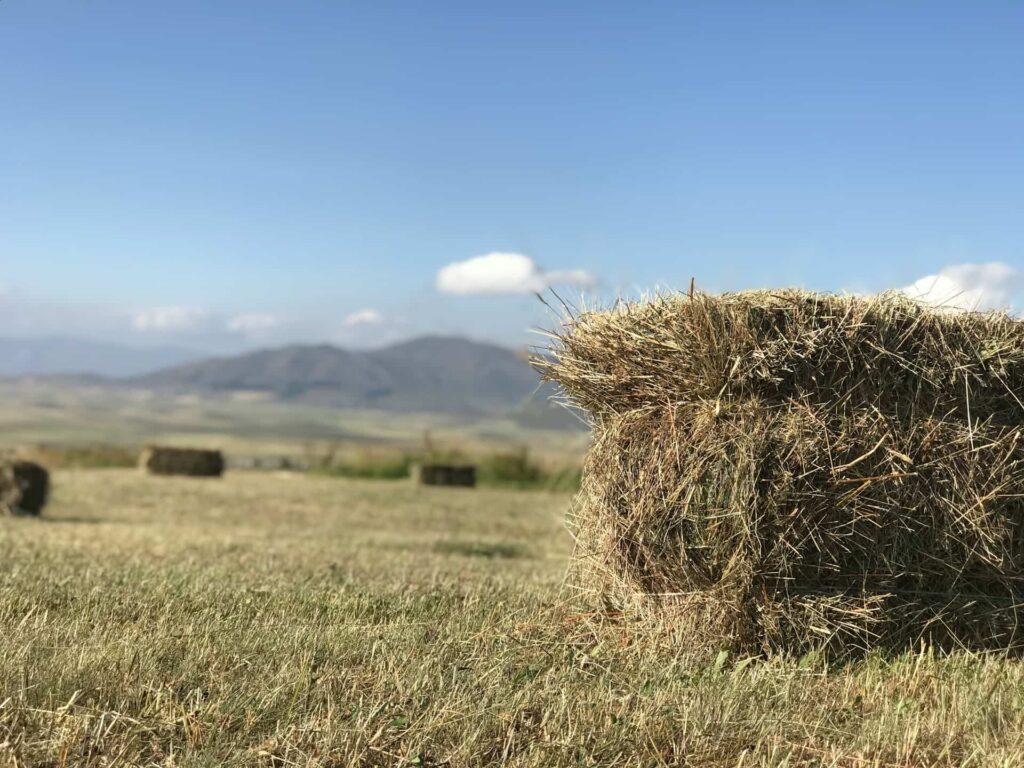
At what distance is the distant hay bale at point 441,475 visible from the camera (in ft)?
98.7

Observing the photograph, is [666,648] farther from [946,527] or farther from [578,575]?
[946,527]

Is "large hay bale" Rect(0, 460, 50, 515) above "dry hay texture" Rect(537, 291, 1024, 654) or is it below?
below

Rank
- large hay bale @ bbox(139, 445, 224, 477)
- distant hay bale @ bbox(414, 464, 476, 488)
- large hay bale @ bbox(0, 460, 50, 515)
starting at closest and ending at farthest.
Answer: large hay bale @ bbox(0, 460, 50, 515)
large hay bale @ bbox(139, 445, 224, 477)
distant hay bale @ bbox(414, 464, 476, 488)

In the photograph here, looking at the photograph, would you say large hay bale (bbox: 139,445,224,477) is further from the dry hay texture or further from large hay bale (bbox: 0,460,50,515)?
the dry hay texture

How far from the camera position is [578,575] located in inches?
297

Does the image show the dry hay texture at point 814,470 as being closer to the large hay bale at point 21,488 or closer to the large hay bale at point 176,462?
the large hay bale at point 21,488

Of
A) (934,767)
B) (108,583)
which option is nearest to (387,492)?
(108,583)

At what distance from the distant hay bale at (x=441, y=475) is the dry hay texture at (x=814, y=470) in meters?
23.5

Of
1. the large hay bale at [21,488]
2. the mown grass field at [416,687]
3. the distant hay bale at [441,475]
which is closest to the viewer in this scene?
the mown grass field at [416,687]

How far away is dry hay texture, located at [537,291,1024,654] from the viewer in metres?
6.11

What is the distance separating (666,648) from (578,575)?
1329mm

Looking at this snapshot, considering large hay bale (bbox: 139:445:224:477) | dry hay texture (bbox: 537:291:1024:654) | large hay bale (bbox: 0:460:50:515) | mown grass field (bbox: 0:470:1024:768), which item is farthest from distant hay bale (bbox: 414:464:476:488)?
dry hay texture (bbox: 537:291:1024:654)

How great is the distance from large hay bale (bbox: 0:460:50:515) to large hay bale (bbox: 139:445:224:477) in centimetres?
1144

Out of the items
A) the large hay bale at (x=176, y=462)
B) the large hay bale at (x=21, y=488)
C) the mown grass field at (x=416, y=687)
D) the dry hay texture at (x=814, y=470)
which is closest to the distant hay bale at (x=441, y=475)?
the large hay bale at (x=176, y=462)
